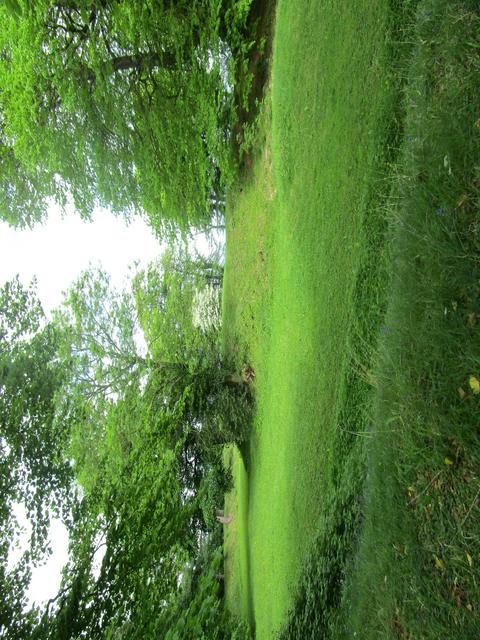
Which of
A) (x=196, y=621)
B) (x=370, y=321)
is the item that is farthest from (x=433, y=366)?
(x=196, y=621)

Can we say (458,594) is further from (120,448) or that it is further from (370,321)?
(120,448)

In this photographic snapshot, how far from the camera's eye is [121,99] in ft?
35.3

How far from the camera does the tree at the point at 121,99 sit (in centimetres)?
947

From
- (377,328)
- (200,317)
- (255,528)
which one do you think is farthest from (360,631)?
(200,317)

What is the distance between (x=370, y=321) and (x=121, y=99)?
23.1 ft

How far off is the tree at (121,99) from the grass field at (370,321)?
1.26 meters

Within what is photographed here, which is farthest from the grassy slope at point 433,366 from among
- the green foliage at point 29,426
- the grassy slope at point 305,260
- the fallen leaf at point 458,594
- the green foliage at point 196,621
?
the green foliage at point 29,426

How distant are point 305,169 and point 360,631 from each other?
6.63 m

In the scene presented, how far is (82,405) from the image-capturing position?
41.0 feet

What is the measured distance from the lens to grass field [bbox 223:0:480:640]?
4098 mm

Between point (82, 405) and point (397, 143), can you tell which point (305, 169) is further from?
point (82, 405)

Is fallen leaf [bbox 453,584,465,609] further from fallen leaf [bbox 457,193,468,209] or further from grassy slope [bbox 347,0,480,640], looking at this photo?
fallen leaf [bbox 457,193,468,209]

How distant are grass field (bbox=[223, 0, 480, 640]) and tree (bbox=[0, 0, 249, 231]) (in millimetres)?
1259

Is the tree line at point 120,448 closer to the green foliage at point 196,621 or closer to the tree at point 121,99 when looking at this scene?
the green foliage at point 196,621
